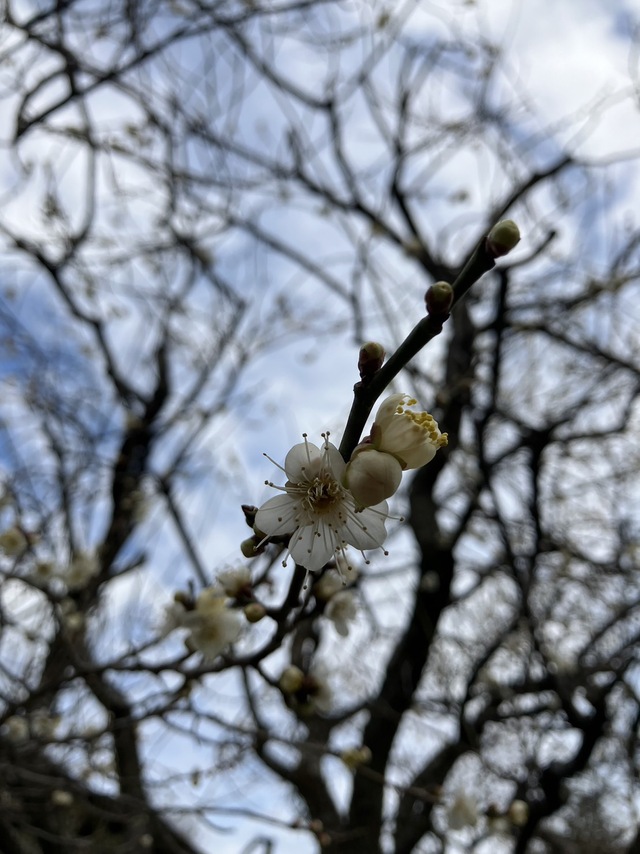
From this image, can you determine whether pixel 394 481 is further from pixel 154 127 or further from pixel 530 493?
pixel 154 127

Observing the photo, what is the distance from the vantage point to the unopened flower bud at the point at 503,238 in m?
0.80

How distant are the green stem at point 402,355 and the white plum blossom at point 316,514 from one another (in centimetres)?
13

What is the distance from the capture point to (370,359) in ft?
2.81

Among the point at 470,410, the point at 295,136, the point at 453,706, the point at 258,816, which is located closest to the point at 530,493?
the point at 470,410

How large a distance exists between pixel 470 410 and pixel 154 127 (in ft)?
8.62

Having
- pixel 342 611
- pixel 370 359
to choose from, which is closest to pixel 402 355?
pixel 370 359

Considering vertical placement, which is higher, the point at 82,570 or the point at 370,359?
the point at 82,570

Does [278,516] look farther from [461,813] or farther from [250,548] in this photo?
[461,813]

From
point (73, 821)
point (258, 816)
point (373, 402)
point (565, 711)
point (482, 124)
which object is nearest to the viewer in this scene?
point (373, 402)

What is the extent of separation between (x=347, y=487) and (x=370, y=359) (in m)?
0.17

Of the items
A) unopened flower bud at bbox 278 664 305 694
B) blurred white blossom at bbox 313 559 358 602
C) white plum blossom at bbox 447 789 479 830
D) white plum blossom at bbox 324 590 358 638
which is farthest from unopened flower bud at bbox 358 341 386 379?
white plum blossom at bbox 447 789 479 830

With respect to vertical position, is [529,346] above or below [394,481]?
above

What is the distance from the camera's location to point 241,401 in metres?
5.21

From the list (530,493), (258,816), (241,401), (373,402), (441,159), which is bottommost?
(258,816)
